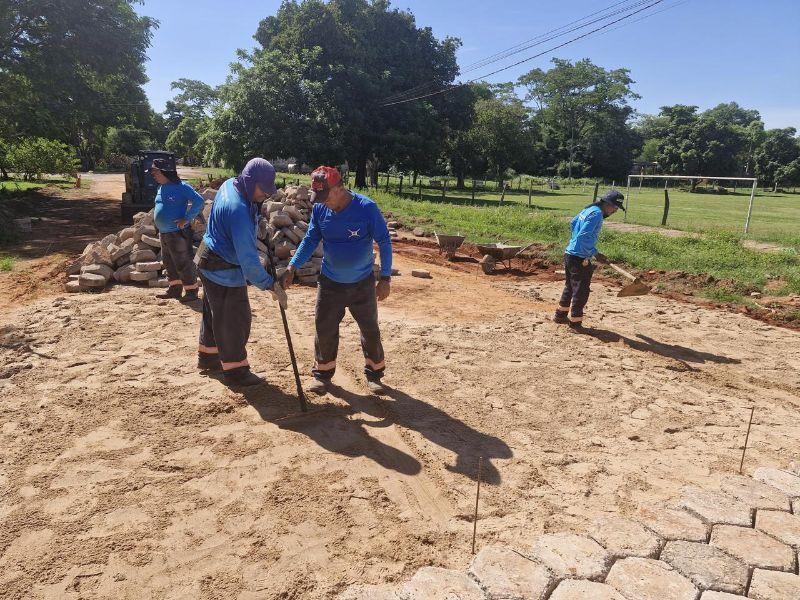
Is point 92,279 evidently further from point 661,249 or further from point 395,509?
point 661,249

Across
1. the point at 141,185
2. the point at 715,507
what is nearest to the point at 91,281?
the point at 715,507

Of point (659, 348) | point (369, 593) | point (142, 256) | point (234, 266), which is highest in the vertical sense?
point (234, 266)

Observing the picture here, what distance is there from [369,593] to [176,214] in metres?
5.68

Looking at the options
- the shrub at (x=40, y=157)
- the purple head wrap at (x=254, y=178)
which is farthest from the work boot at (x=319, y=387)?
the shrub at (x=40, y=157)

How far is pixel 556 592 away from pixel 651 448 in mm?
1896

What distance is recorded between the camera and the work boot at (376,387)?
15.4 feet

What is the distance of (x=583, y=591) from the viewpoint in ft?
8.31

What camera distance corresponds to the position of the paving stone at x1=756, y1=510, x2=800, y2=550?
297 centimetres

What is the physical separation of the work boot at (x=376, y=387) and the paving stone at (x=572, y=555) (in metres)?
2.06

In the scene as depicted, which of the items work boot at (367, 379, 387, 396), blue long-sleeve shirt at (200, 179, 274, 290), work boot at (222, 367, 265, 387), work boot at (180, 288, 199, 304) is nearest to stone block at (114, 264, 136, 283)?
work boot at (180, 288, 199, 304)

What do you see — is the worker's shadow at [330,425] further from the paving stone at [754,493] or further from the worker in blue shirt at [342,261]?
the paving stone at [754,493]

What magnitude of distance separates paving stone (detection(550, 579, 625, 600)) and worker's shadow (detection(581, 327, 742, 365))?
13.4 ft

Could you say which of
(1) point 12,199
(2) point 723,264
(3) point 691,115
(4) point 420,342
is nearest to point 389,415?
(4) point 420,342

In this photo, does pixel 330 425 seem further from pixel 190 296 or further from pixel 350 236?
pixel 190 296
